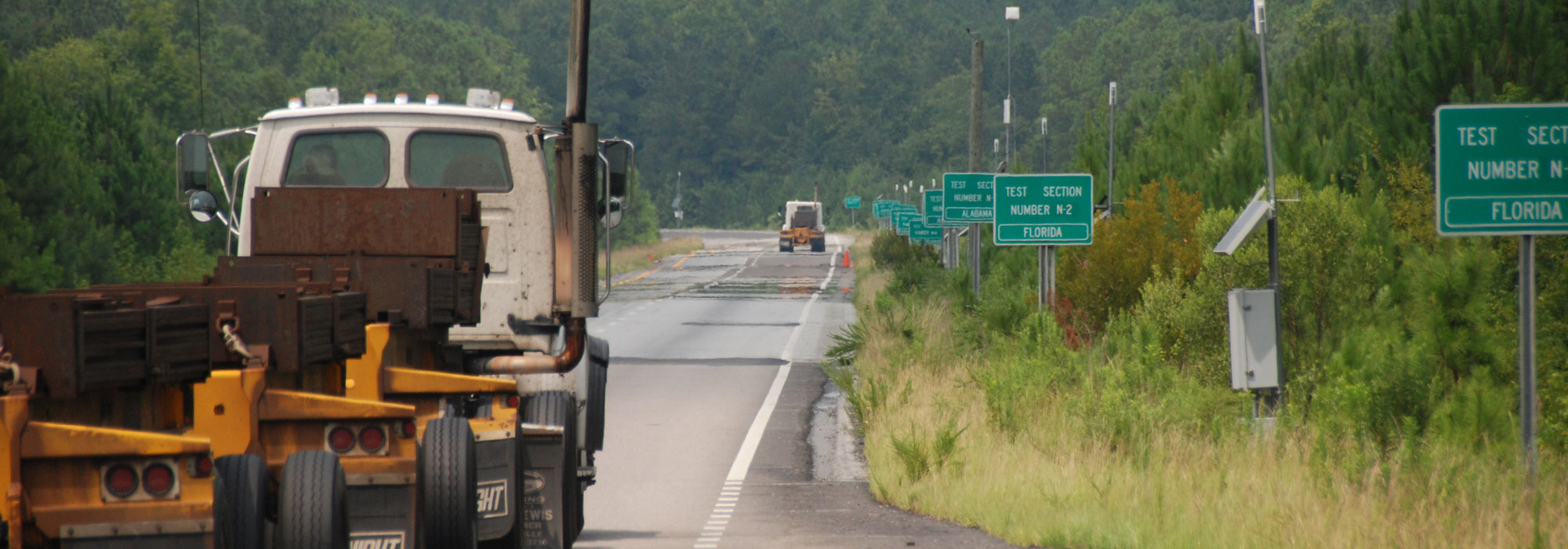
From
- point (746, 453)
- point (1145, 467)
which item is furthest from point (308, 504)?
point (746, 453)

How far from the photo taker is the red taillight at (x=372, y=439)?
665cm

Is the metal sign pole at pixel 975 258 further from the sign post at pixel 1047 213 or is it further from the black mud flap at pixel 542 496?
the black mud flap at pixel 542 496

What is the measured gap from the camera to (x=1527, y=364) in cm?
772

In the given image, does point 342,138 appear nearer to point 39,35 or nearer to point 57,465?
point 57,465

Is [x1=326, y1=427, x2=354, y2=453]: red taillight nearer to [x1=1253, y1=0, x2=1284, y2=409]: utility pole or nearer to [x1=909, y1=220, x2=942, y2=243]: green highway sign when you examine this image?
[x1=1253, y1=0, x2=1284, y2=409]: utility pole

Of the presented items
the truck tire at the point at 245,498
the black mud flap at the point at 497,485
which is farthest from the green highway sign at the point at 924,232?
the truck tire at the point at 245,498

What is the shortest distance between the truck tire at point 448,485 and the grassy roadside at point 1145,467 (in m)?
3.53

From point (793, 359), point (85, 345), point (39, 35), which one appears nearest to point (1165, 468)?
point (85, 345)

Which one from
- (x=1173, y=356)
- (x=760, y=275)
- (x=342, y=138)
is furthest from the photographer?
(x=760, y=275)

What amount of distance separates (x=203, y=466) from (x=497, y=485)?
2.56 meters

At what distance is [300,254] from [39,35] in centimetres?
6616

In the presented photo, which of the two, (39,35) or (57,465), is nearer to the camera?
(57,465)

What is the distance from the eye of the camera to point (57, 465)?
188 inches

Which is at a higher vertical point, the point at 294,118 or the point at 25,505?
the point at 294,118
